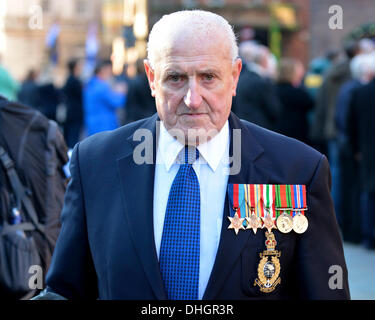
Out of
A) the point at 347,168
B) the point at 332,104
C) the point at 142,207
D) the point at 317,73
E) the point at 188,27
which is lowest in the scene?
the point at 347,168

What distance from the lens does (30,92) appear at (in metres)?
14.8

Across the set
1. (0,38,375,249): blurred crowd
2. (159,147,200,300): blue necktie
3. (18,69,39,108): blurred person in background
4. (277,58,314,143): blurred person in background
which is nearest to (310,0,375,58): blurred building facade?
(18,69,39,108): blurred person in background

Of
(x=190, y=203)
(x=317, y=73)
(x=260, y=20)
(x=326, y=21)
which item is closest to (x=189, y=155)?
(x=190, y=203)

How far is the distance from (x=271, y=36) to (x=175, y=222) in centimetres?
3277

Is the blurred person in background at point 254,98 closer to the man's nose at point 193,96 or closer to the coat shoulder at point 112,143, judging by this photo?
the coat shoulder at point 112,143

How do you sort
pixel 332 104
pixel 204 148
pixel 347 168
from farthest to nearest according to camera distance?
pixel 332 104 → pixel 347 168 → pixel 204 148

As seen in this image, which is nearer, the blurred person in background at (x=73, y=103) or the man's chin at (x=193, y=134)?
the man's chin at (x=193, y=134)

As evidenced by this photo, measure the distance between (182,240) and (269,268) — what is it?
310 mm

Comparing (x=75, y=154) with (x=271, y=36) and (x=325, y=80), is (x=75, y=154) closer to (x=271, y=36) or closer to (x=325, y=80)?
(x=325, y=80)

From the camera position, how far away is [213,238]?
2.64 metres

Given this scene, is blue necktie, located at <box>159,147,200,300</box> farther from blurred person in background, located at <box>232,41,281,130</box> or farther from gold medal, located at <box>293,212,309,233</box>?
blurred person in background, located at <box>232,41,281,130</box>

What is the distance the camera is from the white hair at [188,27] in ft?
8.61

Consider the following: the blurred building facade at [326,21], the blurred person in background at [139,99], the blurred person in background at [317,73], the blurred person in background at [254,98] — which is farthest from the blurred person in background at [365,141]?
the blurred building facade at [326,21]

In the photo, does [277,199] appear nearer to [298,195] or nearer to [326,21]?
[298,195]
